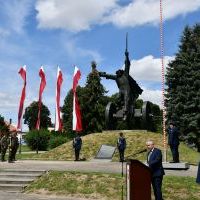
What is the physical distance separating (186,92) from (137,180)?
37.0 m

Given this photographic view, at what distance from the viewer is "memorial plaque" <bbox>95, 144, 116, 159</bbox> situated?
95.6 ft

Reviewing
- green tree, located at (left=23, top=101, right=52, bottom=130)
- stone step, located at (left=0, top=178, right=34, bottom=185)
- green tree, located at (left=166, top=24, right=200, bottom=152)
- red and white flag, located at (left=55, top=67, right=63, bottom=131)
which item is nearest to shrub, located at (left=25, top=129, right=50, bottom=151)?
green tree, located at (left=166, top=24, right=200, bottom=152)

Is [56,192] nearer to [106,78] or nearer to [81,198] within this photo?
[81,198]

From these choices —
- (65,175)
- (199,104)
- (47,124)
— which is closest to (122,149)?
(65,175)

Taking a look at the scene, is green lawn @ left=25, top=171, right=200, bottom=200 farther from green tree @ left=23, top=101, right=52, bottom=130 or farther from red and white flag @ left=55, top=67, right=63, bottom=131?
Result: green tree @ left=23, top=101, right=52, bottom=130

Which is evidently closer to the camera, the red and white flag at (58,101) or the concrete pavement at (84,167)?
the concrete pavement at (84,167)

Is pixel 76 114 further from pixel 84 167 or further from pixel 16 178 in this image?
pixel 16 178

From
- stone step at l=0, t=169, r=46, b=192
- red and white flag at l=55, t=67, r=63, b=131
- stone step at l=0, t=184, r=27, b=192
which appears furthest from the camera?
red and white flag at l=55, t=67, r=63, b=131

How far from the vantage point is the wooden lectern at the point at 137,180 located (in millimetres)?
11203

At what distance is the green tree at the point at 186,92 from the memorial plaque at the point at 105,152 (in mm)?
17504

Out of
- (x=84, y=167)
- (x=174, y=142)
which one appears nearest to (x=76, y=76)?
(x=84, y=167)

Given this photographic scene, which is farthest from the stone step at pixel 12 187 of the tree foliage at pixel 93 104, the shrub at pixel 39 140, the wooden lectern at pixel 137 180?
the tree foliage at pixel 93 104

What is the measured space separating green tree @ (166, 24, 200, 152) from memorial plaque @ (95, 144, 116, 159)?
57.4ft

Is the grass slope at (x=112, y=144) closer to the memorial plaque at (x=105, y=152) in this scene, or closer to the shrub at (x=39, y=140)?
the memorial plaque at (x=105, y=152)
